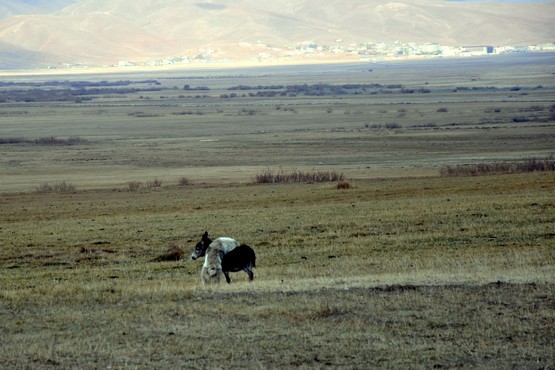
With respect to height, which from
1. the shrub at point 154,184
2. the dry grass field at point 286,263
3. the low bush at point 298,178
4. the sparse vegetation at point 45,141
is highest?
the dry grass field at point 286,263

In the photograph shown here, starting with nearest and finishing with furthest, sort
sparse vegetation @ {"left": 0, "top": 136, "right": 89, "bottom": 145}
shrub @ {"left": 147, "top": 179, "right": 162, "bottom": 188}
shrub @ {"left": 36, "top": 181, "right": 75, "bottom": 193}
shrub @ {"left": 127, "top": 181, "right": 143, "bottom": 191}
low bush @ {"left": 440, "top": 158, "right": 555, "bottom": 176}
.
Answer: low bush @ {"left": 440, "top": 158, "right": 555, "bottom": 176} → shrub @ {"left": 127, "top": 181, "right": 143, "bottom": 191} → shrub @ {"left": 36, "top": 181, "right": 75, "bottom": 193} → shrub @ {"left": 147, "top": 179, "right": 162, "bottom": 188} → sparse vegetation @ {"left": 0, "top": 136, "right": 89, "bottom": 145}

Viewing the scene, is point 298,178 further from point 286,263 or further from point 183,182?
point 286,263

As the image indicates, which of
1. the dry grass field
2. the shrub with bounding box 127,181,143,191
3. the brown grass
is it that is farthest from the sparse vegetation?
the brown grass

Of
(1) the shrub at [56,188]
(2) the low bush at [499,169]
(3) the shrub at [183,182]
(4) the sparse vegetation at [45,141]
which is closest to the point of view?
(2) the low bush at [499,169]

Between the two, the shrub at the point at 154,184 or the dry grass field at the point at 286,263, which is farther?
the shrub at the point at 154,184

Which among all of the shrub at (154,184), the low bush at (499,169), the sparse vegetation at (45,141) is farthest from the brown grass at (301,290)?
the sparse vegetation at (45,141)

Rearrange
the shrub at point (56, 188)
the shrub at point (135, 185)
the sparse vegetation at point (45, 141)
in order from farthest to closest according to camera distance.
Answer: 1. the sparse vegetation at point (45, 141)
2. the shrub at point (56, 188)
3. the shrub at point (135, 185)

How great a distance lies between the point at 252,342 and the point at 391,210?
17263mm

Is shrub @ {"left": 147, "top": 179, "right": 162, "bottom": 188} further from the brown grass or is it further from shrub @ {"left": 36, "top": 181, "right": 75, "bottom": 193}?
the brown grass

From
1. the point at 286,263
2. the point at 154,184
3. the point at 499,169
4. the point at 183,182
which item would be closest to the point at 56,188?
the point at 154,184

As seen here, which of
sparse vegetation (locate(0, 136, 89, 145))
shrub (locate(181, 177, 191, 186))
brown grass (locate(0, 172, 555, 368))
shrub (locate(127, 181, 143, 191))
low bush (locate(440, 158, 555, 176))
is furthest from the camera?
sparse vegetation (locate(0, 136, 89, 145))

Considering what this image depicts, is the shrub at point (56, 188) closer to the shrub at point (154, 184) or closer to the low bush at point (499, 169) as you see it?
the shrub at point (154, 184)

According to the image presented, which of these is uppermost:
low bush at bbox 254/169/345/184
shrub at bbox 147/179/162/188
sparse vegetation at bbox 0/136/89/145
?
low bush at bbox 254/169/345/184

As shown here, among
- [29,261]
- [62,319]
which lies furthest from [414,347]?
[29,261]
